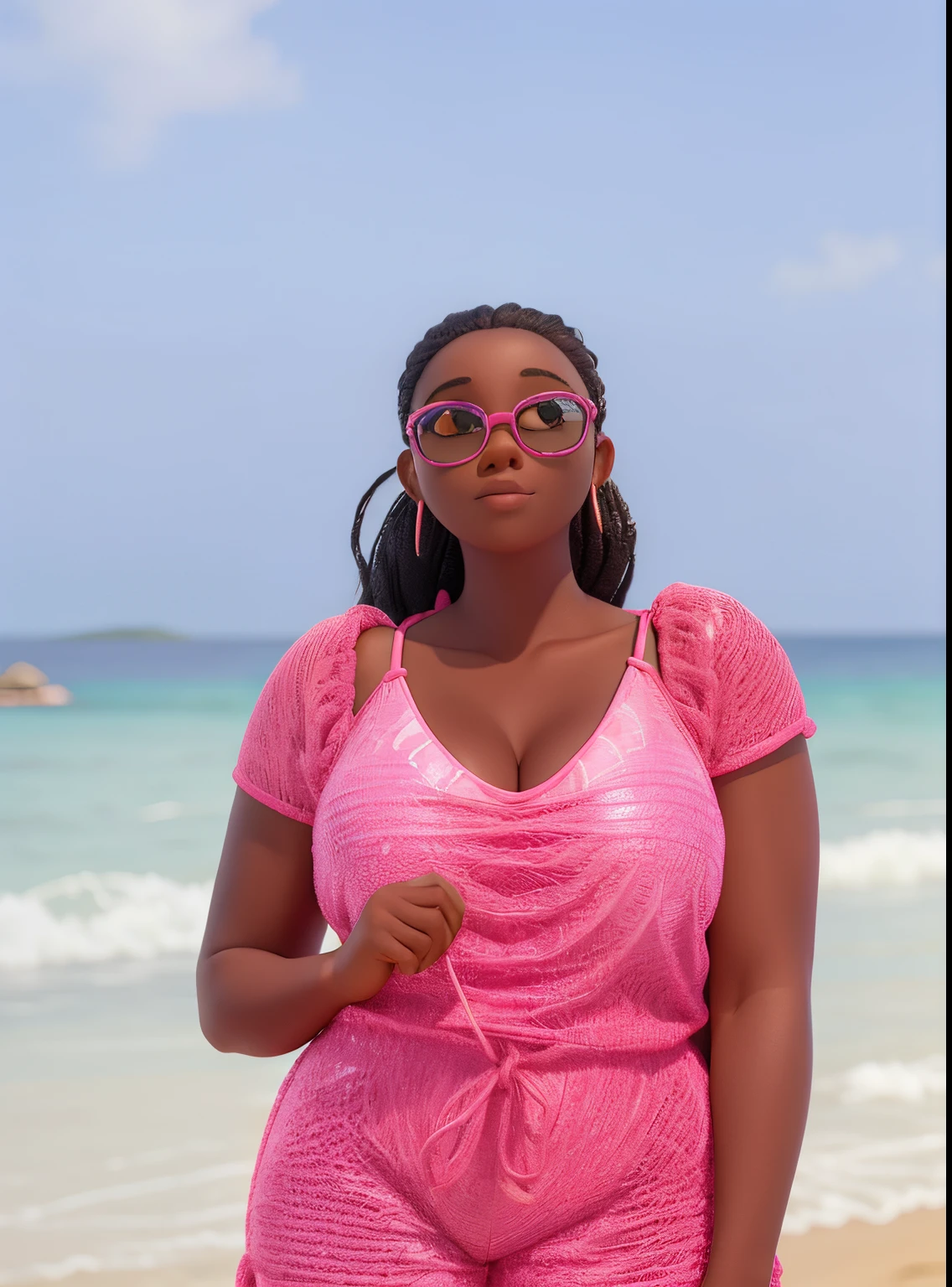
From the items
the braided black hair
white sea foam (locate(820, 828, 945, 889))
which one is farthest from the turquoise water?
the braided black hair

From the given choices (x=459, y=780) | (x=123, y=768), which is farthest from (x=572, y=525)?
(x=123, y=768)

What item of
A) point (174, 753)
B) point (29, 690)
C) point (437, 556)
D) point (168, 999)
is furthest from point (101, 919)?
point (29, 690)

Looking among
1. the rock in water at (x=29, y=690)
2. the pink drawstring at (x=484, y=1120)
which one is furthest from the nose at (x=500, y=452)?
the rock in water at (x=29, y=690)

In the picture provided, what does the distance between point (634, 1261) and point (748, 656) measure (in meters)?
0.80

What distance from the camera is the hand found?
164 cm

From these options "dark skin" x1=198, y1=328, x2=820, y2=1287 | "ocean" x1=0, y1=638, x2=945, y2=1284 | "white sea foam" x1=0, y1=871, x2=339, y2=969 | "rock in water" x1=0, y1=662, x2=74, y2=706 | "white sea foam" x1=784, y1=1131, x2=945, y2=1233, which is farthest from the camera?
"rock in water" x1=0, y1=662, x2=74, y2=706

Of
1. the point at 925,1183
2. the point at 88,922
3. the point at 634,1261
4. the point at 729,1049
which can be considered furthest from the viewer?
the point at 88,922

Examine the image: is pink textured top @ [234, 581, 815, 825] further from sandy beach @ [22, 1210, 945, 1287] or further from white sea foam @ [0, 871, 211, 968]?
white sea foam @ [0, 871, 211, 968]

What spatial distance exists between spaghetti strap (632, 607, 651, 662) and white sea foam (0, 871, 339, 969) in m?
4.82

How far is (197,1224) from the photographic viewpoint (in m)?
4.05

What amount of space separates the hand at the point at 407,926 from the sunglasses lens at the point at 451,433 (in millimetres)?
577

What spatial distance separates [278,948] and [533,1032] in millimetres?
445

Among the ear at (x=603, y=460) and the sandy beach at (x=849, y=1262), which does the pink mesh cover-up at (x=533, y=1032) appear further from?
the sandy beach at (x=849, y=1262)

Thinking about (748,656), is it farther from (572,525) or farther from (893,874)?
(893,874)
